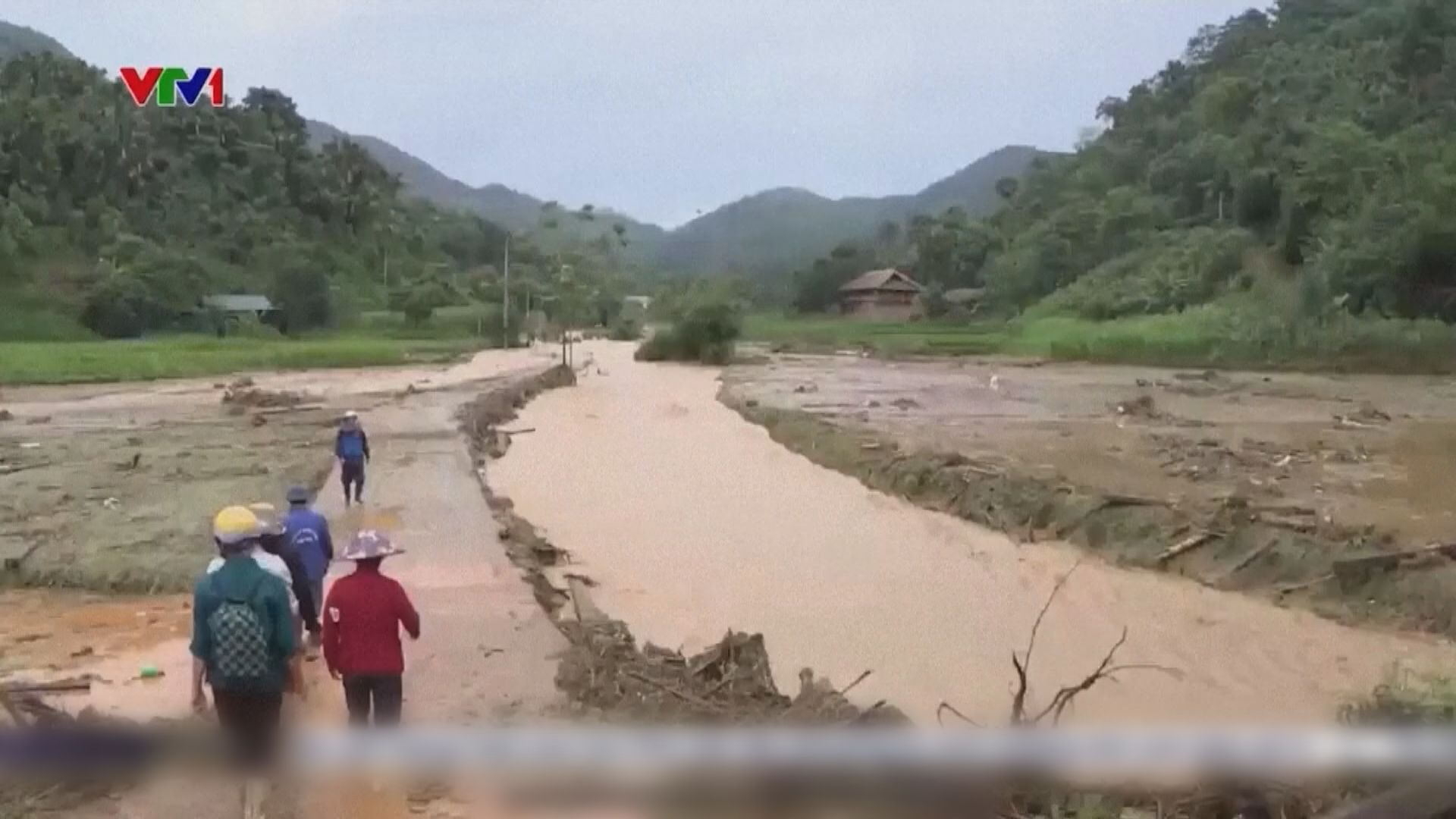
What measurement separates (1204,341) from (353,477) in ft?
132

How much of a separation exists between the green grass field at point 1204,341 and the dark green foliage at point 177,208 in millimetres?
28046

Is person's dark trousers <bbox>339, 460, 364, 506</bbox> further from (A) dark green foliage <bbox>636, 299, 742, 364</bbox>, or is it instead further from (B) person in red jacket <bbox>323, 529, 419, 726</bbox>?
(A) dark green foliage <bbox>636, 299, 742, 364</bbox>

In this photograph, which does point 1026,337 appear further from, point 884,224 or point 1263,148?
point 884,224

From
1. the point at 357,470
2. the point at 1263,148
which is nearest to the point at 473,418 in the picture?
the point at 357,470

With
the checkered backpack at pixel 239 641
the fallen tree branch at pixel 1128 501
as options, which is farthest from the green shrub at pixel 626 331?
the checkered backpack at pixel 239 641

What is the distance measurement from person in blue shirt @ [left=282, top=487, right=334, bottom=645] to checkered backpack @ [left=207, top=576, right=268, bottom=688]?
2.49m

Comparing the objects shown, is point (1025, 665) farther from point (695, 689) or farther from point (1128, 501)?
point (1128, 501)

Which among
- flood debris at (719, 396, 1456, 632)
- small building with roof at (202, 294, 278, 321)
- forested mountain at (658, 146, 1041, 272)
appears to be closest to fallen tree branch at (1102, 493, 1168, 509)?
flood debris at (719, 396, 1456, 632)

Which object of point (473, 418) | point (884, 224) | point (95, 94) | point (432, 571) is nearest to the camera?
point (432, 571)

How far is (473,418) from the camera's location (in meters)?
29.3

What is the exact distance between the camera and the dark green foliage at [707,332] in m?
60.1

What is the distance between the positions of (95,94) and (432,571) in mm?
64115

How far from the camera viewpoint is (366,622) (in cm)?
600

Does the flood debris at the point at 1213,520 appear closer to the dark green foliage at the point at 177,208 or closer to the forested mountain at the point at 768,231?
the dark green foliage at the point at 177,208
